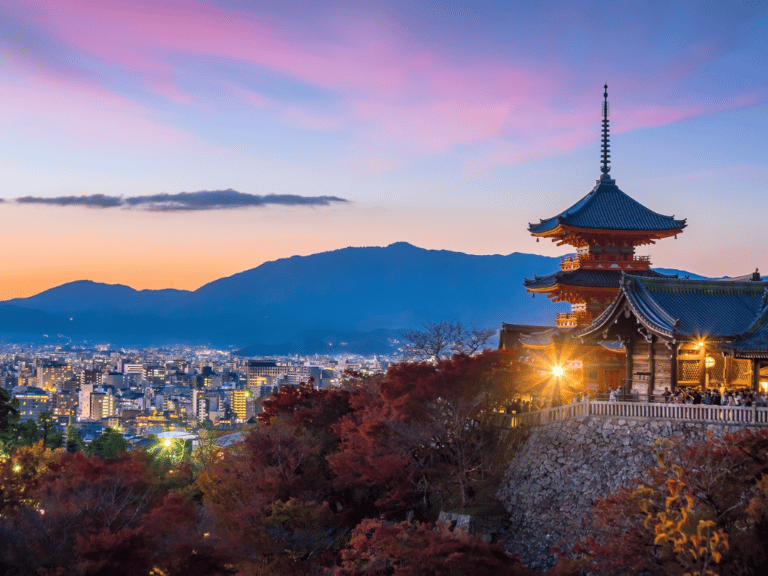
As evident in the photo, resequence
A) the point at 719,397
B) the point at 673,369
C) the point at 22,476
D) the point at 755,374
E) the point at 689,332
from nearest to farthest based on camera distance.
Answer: the point at 719,397 < the point at 755,374 < the point at 689,332 < the point at 673,369 < the point at 22,476

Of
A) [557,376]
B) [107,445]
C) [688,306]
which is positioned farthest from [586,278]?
[107,445]

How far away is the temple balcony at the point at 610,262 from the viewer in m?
35.7

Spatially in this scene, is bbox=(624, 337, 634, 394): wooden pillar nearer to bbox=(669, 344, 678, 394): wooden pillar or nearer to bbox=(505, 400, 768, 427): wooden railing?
bbox=(669, 344, 678, 394): wooden pillar

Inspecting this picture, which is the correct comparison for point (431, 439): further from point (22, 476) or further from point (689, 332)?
point (22, 476)

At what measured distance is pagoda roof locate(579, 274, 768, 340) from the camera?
2461cm

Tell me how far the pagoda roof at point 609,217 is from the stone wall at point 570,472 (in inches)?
520

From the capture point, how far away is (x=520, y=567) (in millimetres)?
17609

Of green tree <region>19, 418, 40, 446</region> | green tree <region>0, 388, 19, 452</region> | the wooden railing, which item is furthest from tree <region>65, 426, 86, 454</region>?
the wooden railing

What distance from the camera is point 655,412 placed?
21.2m

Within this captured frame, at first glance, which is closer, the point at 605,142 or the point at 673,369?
the point at 673,369

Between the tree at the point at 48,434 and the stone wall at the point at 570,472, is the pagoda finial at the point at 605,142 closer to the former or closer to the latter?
the stone wall at the point at 570,472

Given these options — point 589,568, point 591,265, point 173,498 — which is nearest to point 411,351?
point 591,265

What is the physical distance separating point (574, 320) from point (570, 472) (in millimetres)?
14029

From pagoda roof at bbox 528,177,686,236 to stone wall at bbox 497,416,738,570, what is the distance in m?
13.2
